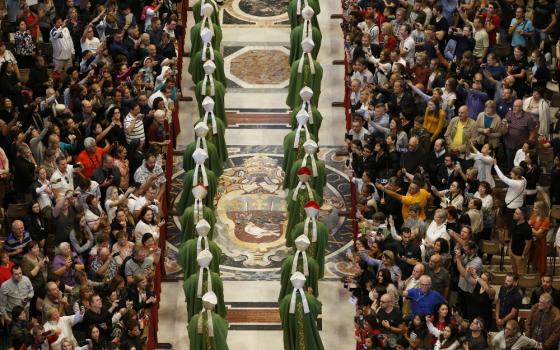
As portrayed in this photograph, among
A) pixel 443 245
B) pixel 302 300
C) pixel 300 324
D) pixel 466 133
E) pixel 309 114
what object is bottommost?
pixel 300 324

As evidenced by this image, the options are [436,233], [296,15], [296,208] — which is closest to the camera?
[436,233]

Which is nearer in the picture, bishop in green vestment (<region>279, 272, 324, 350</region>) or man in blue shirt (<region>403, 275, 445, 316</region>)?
man in blue shirt (<region>403, 275, 445, 316</region>)

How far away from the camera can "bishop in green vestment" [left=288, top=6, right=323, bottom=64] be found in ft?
95.1

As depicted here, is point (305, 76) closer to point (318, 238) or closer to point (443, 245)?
point (318, 238)

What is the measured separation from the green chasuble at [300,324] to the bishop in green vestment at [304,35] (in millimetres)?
7301

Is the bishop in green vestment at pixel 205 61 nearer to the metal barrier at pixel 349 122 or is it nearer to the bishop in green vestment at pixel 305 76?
the bishop in green vestment at pixel 305 76

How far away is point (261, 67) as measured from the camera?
3186cm

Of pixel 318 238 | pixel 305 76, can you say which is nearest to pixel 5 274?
pixel 318 238

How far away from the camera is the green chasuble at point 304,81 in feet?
93.4

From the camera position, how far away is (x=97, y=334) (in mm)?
21609

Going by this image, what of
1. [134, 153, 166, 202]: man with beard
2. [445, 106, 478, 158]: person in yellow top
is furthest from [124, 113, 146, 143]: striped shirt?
[445, 106, 478, 158]: person in yellow top

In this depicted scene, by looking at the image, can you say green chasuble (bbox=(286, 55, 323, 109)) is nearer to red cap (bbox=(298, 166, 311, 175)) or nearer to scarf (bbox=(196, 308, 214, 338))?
red cap (bbox=(298, 166, 311, 175))

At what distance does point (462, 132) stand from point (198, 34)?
591 cm

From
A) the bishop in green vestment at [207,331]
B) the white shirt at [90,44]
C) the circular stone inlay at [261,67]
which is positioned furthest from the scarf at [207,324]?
the circular stone inlay at [261,67]
